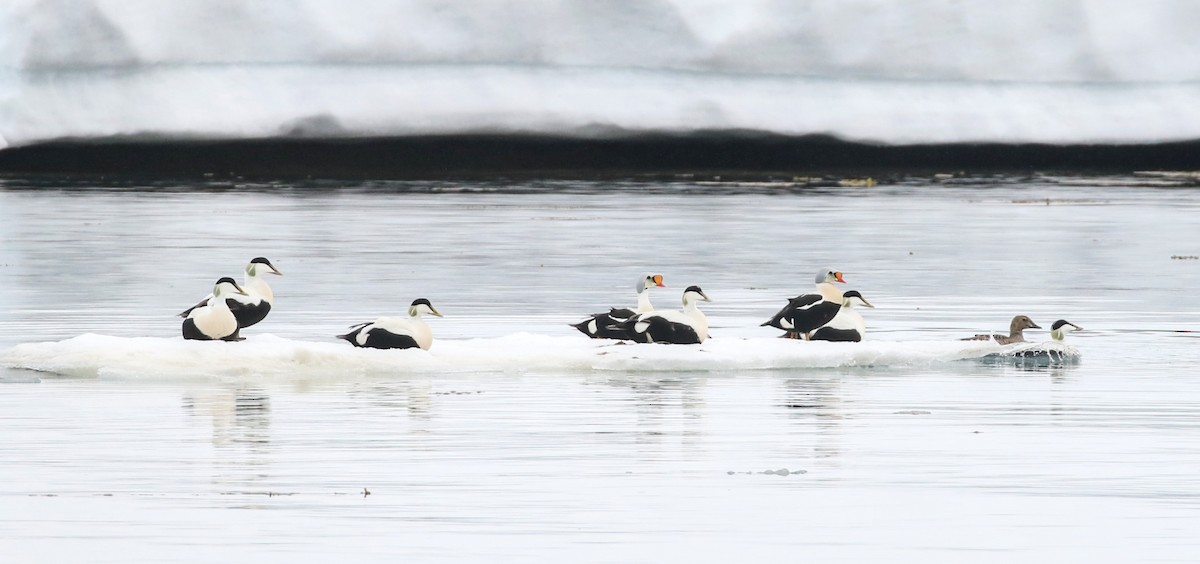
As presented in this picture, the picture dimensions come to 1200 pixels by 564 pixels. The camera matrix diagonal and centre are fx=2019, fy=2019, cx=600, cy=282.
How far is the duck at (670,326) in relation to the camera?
29.6 feet

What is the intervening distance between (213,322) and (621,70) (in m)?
20.6

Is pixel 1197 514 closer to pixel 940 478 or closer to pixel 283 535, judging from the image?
pixel 940 478

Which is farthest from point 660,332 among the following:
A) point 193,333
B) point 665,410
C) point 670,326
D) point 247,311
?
point 193,333

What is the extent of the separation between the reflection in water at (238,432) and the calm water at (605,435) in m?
0.02

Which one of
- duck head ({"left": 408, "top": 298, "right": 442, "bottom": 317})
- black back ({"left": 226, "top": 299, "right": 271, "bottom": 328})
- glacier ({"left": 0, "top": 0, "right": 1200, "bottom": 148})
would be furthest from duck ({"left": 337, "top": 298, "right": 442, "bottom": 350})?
glacier ({"left": 0, "top": 0, "right": 1200, "bottom": 148})

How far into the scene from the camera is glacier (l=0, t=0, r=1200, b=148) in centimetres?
2825

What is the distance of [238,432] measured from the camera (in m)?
6.82

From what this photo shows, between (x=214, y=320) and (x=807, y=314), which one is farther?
(x=807, y=314)

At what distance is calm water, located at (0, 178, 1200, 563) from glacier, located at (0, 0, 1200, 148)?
42.1ft

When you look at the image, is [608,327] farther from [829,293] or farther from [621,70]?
[621,70]

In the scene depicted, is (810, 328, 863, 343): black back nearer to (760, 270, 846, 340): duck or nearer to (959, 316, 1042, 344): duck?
(760, 270, 846, 340): duck

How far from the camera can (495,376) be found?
8.60 metres

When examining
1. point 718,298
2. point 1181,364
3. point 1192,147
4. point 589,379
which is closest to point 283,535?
point 589,379

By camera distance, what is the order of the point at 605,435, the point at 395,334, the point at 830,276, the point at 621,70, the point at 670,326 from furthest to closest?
the point at 621,70
the point at 830,276
the point at 670,326
the point at 395,334
the point at 605,435
